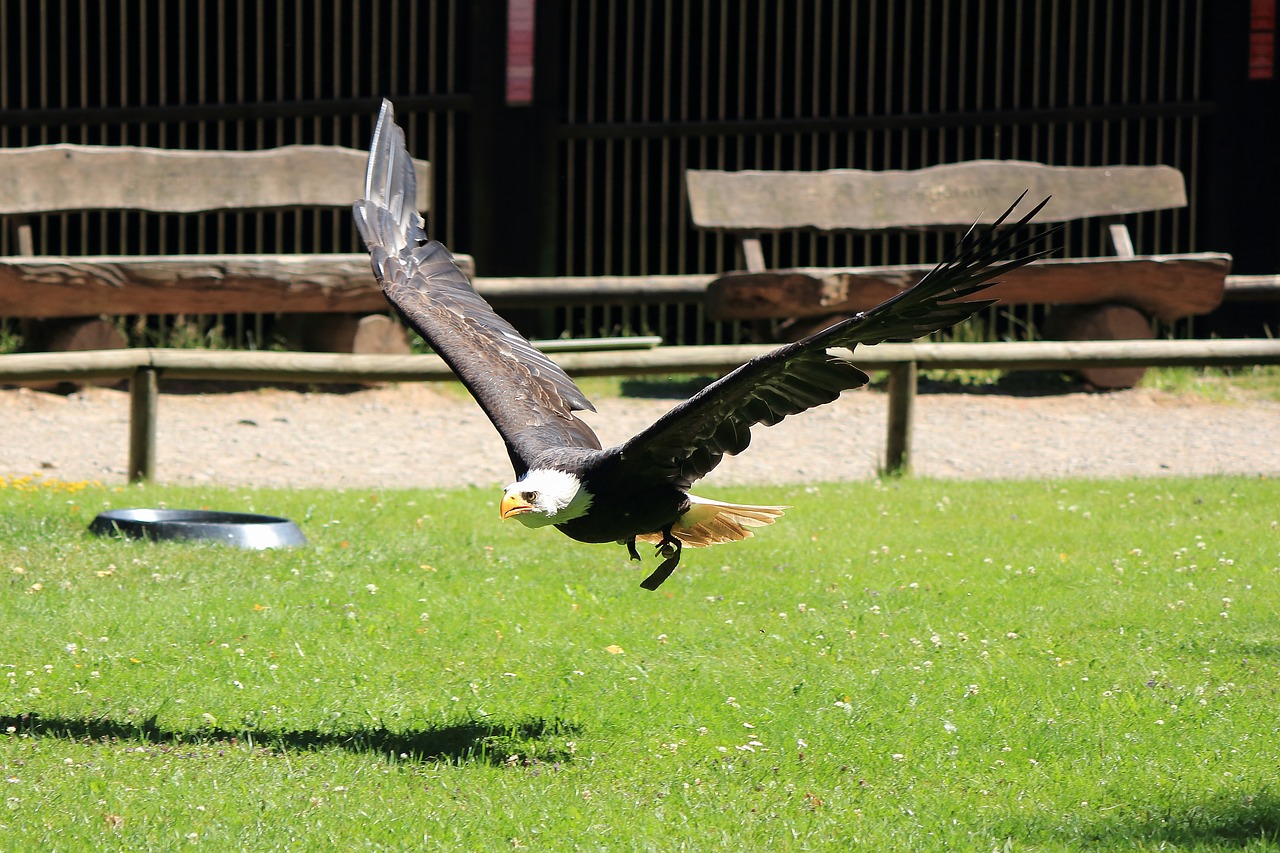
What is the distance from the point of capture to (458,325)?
5.80 metres

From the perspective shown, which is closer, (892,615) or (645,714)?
(645,714)

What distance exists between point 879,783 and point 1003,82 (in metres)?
10.4

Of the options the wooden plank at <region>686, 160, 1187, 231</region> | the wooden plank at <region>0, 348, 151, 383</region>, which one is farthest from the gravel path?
the wooden plank at <region>686, 160, 1187, 231</region>

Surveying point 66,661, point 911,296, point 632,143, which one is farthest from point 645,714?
point 632,143

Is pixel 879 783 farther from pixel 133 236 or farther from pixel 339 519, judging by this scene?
pixel 133 236

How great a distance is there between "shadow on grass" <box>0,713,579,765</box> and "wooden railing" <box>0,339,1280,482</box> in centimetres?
408

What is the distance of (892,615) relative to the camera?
5668mm

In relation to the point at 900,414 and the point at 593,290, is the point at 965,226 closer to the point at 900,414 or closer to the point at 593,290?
the point at 593,290

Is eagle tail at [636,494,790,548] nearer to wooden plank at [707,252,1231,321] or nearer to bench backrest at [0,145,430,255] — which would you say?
wooden plank at [707,252,1231,321]

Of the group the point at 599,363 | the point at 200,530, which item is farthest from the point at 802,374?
the point at 599,363

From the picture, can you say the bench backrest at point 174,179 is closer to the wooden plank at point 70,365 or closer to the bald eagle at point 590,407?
the wooden plank at point 70,365

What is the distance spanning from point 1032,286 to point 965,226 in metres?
0.89

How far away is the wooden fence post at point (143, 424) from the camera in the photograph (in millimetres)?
8234

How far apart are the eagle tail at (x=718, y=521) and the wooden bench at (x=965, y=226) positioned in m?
5.79
